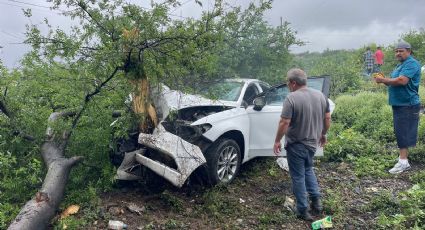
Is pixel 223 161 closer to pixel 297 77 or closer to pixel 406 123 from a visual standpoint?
pixel 297 77

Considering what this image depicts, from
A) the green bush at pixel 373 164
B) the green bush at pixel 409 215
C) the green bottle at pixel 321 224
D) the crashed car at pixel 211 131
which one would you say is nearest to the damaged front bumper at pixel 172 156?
the crashed car at pixel 211 131

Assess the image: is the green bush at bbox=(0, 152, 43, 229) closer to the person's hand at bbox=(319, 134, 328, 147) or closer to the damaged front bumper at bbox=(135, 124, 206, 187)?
the damaged front bumper at bbox=(135, 124, 206, 187)

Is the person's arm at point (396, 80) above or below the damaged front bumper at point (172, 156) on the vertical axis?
above

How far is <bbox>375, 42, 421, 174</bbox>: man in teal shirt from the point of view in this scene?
19.3ft

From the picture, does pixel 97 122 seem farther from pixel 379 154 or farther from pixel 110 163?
pixel 379 154

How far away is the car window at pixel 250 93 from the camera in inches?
254

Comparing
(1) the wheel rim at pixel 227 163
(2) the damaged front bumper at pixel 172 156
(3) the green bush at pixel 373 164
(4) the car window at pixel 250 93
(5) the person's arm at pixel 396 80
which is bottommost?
(3) the green bush at pixel 373 164

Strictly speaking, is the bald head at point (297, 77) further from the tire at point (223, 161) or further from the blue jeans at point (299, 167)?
the tire at point (223, 161)

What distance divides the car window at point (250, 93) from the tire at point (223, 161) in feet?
3.08

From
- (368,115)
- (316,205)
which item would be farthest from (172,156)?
(368,115)

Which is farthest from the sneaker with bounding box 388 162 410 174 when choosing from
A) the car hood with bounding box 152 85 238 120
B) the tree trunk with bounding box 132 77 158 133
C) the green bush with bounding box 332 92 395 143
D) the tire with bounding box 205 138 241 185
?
the tree trunk with bounding box 132 77 158 133

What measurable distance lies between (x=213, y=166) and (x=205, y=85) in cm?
115

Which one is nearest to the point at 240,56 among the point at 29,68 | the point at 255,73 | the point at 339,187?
the point at 255,73

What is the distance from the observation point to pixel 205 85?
5.64 meters
